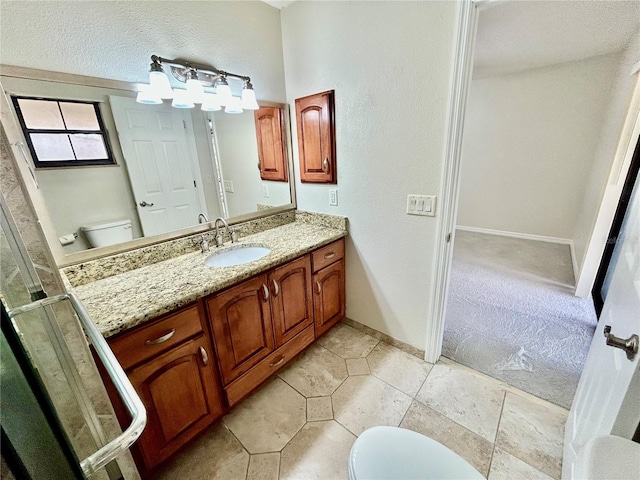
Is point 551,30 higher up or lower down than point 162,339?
higher up

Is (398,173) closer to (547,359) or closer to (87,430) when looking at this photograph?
(547,359)

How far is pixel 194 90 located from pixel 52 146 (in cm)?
69

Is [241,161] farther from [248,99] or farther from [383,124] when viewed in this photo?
[383,124]

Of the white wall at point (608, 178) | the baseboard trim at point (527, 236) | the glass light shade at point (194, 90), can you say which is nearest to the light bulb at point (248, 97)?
the glass light shade at point (194, 90)

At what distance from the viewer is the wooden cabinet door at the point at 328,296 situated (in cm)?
183

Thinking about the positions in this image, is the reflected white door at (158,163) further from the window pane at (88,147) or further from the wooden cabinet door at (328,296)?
the wooden cabinet door at (328,296)

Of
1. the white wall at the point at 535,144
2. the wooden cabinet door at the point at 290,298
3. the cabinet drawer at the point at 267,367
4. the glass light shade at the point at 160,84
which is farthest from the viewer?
the white wall at the point at 535,144

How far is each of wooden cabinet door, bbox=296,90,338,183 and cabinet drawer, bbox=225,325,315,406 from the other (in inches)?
43.3

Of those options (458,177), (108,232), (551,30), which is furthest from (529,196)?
(108,232)

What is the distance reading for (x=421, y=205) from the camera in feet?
5.05

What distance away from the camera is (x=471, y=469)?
2.58 feet

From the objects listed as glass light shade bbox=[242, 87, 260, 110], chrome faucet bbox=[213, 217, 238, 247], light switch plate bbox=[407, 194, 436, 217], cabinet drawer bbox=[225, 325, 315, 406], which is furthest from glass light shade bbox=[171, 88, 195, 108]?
cabinet drawer bbox=[225, 325, 315, 406]

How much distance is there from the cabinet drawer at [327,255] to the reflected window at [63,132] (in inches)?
47.0

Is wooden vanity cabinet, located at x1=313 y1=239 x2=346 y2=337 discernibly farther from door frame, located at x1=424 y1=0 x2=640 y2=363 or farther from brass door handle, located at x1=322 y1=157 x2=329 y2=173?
door frame, located at x1=424 y1=0 x2=640 y2=363
